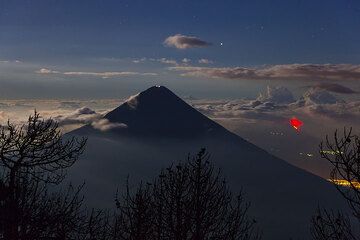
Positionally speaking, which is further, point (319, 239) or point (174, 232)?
point (174, 232)

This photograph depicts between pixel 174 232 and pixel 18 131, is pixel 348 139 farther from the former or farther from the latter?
pixel 18 131

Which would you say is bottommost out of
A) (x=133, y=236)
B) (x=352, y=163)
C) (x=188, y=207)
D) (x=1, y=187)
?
(x=133, y=236)

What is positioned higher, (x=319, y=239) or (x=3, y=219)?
(x=3, y=219)

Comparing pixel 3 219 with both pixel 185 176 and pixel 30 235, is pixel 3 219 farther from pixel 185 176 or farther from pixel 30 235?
pixel 185 176

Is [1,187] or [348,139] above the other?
[348,139]

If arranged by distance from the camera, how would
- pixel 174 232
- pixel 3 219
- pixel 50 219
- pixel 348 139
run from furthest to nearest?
pixel 174 232
pixel 50 219
pixel 3 219
pixel 348 139

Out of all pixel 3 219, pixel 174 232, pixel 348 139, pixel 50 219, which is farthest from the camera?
pixel 174 232

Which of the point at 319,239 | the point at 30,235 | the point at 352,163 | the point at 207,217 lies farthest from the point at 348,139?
the point at 30,235

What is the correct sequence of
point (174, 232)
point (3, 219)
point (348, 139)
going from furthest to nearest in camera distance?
point (174, 232) < point (3, 219) < point (348, 139)

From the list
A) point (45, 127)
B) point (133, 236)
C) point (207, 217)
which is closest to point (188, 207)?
point (207, 217)
